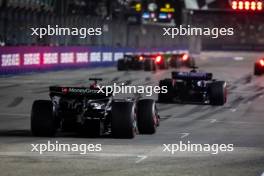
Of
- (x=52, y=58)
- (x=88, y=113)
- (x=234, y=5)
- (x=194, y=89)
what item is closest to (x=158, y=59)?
(x=234, y=5)

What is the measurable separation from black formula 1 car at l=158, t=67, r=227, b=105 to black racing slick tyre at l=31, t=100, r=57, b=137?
10.9m

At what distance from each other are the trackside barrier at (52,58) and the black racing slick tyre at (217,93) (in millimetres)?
14713

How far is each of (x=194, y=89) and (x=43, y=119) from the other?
1137cm

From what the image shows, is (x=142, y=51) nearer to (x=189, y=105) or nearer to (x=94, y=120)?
(x=189, y=105)

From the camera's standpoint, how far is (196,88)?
27.2 m

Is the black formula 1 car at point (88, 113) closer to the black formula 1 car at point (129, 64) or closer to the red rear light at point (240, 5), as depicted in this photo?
the black formula 1 car at point (129, 64)

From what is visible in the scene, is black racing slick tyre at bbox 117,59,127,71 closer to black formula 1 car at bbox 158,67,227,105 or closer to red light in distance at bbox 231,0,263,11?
red light in distance at bbox 231,0,263,11

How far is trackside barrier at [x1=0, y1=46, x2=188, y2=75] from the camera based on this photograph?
4078 cm

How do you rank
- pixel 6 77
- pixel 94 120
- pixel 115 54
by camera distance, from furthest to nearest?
pixel 115 54 → pixel 6 77 → pixel 94 120

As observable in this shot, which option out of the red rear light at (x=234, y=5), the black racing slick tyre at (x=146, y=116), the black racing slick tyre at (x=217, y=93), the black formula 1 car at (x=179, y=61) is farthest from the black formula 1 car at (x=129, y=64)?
the black racing slick tyre at (x=146, y=116)

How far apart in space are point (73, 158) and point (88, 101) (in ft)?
11.2

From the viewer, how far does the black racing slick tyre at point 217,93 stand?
26797mm

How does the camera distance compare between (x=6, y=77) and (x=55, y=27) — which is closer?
(x=6, y=77)

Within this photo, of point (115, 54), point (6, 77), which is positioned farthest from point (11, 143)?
point (115, 54)
